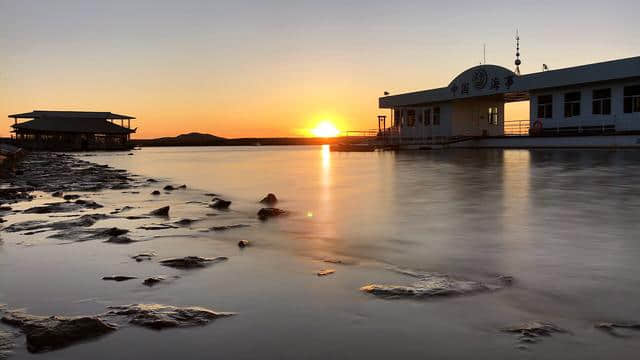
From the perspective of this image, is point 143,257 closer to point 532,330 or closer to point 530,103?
point 532,330

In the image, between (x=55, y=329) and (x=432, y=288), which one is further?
(x=432, y=288)

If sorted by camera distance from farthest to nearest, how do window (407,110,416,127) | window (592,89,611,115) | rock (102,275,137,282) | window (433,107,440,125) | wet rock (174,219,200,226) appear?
window (407,110,416,127)
window (433,107,440,125)
window (592,89,611,115)
wet rock (174,219,200,226)
rock (102,275,137,282)

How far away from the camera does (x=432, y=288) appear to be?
5.11m

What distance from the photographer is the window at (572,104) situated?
150 ft

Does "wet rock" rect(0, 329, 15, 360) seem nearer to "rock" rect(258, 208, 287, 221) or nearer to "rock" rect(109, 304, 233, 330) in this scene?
"rock" rect(109, 304, 233, 330)

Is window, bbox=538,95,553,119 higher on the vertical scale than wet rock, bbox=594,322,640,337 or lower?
higher

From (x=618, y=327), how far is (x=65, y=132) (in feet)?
315

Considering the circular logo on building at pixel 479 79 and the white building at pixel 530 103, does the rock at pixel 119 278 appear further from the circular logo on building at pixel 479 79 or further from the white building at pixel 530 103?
the circular logo on building at pixel 479 79

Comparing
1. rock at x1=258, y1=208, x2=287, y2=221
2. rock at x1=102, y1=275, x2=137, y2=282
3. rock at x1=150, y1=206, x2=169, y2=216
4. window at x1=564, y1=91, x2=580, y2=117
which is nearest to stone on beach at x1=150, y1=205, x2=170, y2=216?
rock at x1=150, y1=206, x2=169, y2=216

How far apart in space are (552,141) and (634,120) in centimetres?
655

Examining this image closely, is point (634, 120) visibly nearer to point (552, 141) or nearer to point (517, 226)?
point (552, 141)

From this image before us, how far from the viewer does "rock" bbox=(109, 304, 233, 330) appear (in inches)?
166

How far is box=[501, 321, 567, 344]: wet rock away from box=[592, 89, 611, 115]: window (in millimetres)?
44861

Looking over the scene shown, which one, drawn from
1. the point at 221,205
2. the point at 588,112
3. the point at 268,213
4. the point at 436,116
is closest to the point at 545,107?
the point at 588,112
